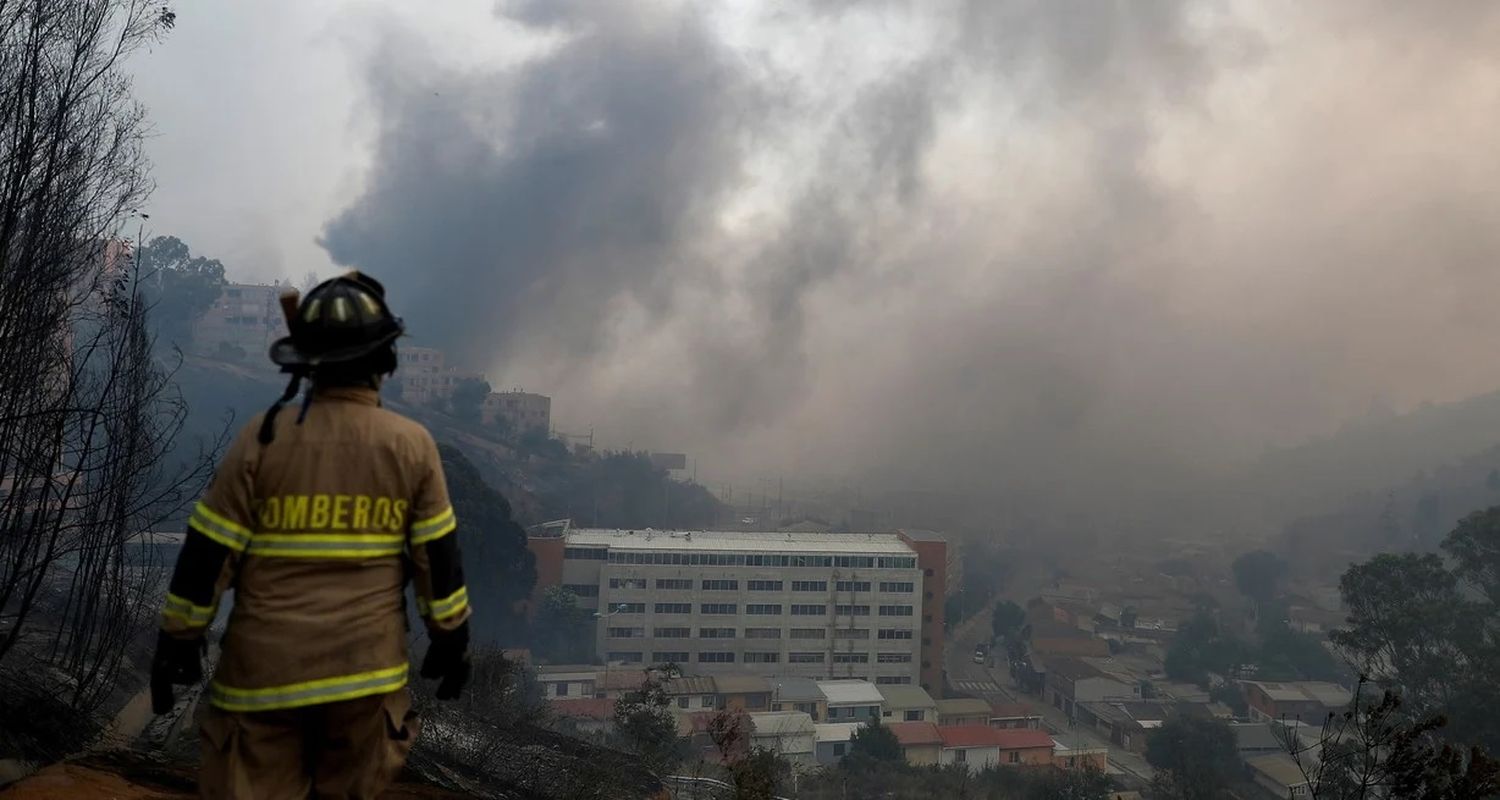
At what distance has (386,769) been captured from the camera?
208 centimetres

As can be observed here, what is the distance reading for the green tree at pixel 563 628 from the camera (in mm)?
29812

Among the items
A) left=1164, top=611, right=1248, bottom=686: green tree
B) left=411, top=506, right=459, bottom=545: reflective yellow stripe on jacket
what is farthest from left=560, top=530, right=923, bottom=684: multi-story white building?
left=411, top=506, right=459, bottom=545: reflective yellow stripe on jacket

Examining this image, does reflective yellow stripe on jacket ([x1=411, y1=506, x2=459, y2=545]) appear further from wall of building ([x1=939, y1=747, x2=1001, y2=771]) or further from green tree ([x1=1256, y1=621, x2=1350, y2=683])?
green tree ([x1=1256, y1=621, x2=1350, y2=683])

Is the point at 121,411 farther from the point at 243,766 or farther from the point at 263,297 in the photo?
the point at 263,297

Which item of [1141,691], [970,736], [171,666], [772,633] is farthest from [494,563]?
[171,666]

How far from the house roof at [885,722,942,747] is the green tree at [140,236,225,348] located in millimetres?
45135

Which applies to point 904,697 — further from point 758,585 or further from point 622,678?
point 622,678

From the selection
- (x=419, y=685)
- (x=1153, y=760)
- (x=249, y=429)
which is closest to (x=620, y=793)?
(x=419, y=685)

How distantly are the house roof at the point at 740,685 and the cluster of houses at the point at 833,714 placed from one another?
0.03 meters

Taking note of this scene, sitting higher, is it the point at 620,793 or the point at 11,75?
the point at 11,75

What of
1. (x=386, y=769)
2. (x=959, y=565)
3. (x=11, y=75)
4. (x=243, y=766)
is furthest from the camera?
(x=959, y=565)

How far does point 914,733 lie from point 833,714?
257cm

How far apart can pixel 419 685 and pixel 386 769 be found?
6.53 metres

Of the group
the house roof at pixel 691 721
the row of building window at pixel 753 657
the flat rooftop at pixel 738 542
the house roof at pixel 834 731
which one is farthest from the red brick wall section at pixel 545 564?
the house roof at pixel 834 731
